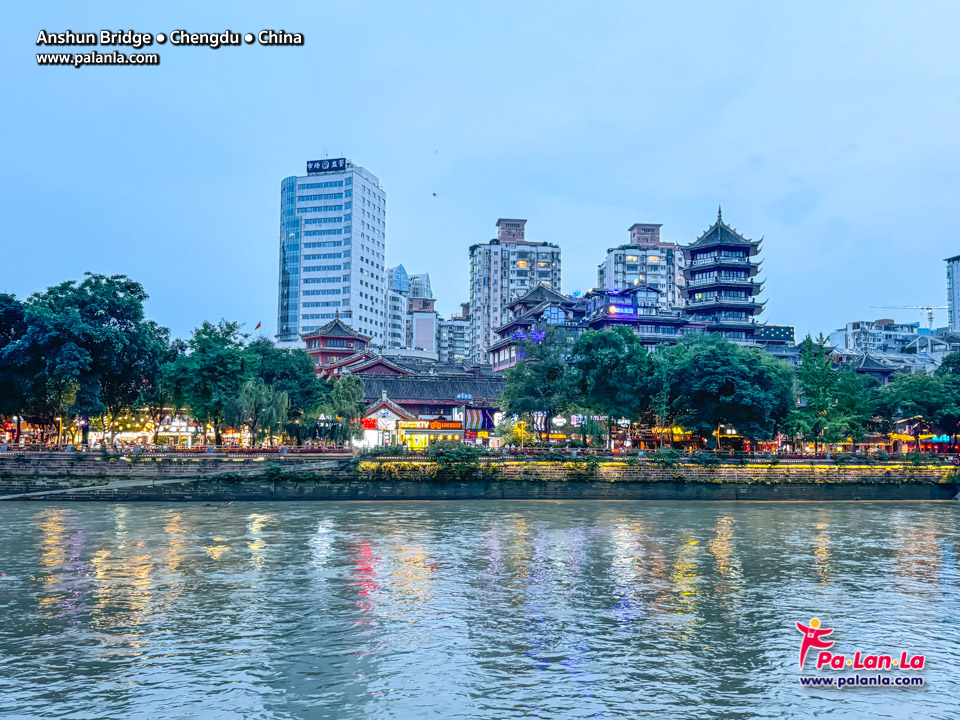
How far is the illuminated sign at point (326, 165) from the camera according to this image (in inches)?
5881

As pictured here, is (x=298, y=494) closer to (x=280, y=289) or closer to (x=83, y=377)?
(x=83, y=377)

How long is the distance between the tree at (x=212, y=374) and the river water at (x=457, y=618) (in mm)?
17049

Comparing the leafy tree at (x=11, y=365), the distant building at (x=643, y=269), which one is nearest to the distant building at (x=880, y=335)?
the distant building at (x=643, y=269)

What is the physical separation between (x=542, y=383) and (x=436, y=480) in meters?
14.4

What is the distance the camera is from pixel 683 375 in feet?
190

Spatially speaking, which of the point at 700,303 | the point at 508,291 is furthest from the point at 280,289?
the point at 700,303

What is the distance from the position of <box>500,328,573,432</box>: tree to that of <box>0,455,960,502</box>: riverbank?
29.3 feet

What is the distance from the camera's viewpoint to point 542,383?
59250mm

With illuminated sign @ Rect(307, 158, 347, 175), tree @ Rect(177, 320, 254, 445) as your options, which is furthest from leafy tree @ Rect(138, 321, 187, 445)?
illuminated sign @ Rect(307, 158, 347, 175)

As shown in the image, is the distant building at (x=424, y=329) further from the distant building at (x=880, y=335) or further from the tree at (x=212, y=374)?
the tree at (x=212, y=374)

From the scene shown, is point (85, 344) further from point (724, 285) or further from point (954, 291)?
point (954, 291)

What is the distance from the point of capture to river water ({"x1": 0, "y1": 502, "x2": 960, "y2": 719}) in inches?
548

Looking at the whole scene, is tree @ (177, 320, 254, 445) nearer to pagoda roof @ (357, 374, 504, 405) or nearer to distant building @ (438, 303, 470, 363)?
pagoda roof @ (357, 374, 504, 405)

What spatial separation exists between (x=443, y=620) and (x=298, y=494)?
29488 mm
